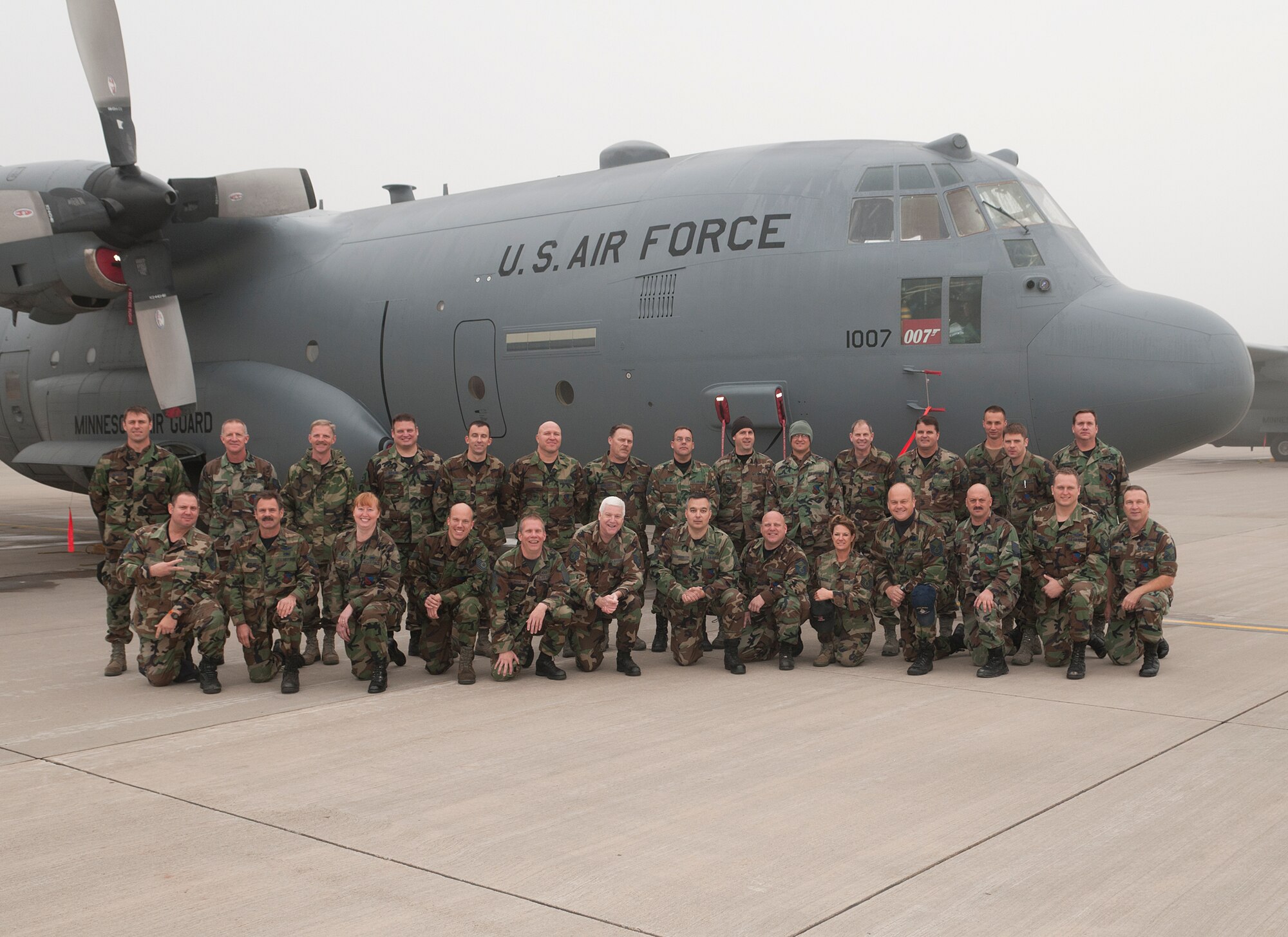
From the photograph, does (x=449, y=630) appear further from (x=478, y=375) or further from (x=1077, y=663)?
(x=478, y=375)

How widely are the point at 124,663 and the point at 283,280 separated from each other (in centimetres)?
696

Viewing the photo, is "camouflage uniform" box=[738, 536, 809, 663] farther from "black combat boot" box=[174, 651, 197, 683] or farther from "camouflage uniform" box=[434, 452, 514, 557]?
"black combat boot" box=[174, 651, 197, 683]

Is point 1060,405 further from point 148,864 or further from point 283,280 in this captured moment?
point 283,280

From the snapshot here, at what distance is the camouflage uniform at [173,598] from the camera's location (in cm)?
785

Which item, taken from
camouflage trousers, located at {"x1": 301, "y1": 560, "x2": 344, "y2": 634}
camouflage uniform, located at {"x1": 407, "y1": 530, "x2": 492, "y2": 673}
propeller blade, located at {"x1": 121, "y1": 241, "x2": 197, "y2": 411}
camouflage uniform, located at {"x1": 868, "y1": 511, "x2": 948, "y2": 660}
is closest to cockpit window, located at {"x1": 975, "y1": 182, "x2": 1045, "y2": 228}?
camouflage uniform, located at {"x1": 868, "y1": 511, "x2": 948, "y2": 660}

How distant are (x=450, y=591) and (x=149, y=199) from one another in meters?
6.81

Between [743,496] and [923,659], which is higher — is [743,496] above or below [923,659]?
above

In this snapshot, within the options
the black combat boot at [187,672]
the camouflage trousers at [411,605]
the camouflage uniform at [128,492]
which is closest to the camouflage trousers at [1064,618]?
the camouflage trousers at [411,605]

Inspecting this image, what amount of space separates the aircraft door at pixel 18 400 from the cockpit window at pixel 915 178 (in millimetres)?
12492

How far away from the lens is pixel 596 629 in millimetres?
8305

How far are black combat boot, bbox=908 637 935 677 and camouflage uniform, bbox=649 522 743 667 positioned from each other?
133 cm

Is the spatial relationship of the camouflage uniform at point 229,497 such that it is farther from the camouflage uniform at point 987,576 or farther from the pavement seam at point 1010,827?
the pavement seam at point 1010,827

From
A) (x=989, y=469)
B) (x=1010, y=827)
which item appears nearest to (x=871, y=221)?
(x=989, y=469)

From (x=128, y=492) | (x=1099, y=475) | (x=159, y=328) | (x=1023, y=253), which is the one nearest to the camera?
(x=1099, y=475)
